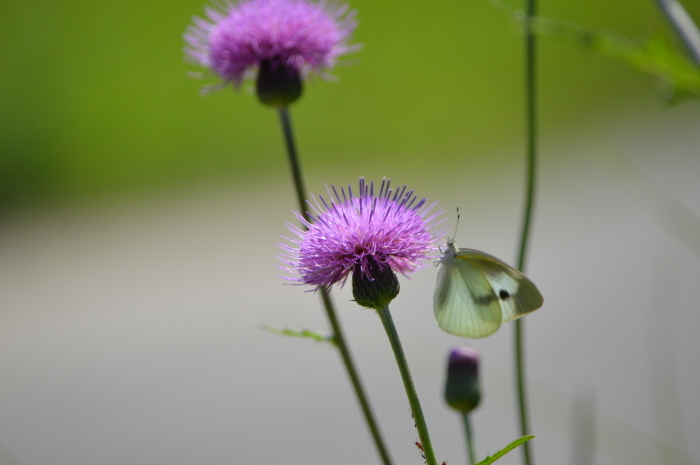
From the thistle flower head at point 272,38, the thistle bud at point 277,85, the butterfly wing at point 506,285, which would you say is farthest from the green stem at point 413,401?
the thistle flower head at point 272,38

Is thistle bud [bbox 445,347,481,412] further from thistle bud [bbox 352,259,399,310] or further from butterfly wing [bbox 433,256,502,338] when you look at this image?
thistle bud [bbox 352,259,399,310]

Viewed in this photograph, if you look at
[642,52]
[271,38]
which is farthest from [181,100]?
[642,52]

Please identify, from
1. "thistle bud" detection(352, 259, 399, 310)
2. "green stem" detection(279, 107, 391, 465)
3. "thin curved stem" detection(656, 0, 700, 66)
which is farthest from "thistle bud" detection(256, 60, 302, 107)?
"thin curved stem" detection(656, 0, 700, 66)

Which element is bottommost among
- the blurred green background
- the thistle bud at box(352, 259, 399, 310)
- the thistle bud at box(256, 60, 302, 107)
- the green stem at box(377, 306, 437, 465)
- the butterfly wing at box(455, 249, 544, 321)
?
the green stem at box(377, 306, 437, 465)

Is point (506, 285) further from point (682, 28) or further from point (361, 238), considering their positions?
point (682, 28)

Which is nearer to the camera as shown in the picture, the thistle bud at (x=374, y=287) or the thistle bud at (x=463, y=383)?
the thistle bud at (x=374, y=287)

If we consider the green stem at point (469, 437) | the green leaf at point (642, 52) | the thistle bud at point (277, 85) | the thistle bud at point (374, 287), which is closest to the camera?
the green leaf at point (642, 52)

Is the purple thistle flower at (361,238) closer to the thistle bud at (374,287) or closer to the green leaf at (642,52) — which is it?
the thistle bud at (374,287)

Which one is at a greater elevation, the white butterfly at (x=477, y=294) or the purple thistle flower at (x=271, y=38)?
the purple thistle flower at (x=271, y=38)
